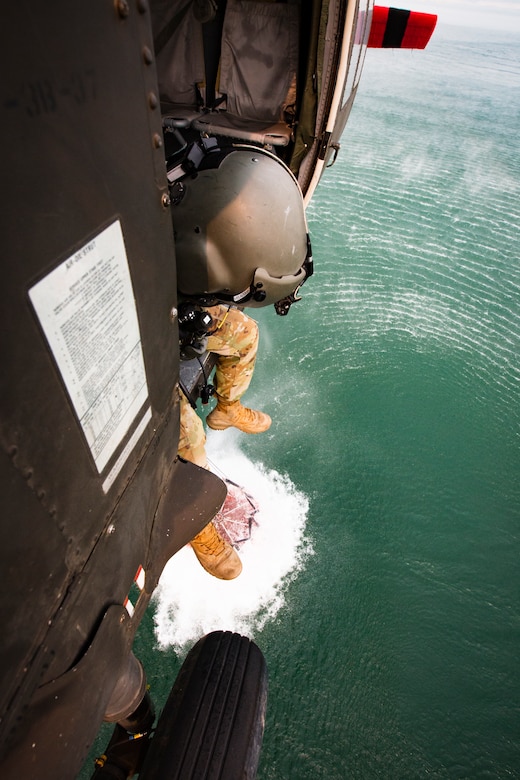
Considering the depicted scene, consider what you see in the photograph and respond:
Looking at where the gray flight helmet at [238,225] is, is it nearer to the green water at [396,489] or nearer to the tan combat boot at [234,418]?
the tan combat boot at [234,418]

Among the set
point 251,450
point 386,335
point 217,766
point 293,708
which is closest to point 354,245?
point 386,335

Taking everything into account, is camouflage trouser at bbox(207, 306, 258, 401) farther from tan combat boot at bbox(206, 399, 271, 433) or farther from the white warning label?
the white warning label

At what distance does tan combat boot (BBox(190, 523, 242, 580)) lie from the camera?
136 inches

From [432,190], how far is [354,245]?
3.00 m

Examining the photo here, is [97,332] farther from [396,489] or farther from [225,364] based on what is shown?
[396,489]

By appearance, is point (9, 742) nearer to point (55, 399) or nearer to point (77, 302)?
point (55, 399)

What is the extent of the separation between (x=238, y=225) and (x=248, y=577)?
10.1ft

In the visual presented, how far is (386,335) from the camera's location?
242 inches

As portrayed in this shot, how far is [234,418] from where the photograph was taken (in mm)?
3928

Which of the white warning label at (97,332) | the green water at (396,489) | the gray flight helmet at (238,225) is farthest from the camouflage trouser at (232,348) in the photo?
the white warning label at (97,332)

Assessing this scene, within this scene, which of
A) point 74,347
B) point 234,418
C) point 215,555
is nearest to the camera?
point 74,347

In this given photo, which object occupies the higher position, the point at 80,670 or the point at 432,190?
the point at 80,670

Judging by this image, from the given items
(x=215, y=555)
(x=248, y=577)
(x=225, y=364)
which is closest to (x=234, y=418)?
(x=225, y=364)

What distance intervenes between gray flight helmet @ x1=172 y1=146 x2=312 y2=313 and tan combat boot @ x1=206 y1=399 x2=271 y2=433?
63.6 inches
